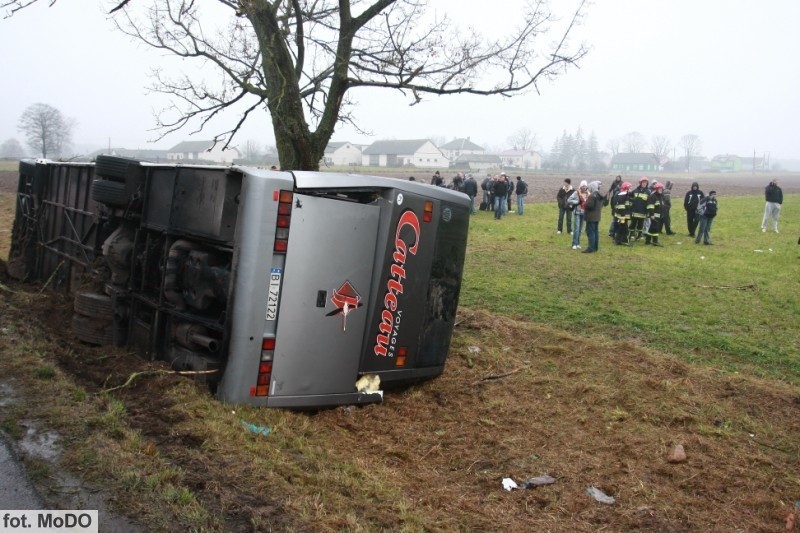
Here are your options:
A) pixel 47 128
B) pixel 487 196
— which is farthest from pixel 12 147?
pixel 487 196

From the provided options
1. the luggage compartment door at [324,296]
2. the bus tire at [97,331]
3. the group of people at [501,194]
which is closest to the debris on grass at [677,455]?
the luggage compartment door at [324,296]

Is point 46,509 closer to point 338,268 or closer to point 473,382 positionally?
point 338,268

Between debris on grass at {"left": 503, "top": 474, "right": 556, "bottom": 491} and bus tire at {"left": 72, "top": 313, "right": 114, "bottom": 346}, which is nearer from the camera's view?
debris on grass at {"left": 503, "top": 474, "right": 556, "bottom": 491}

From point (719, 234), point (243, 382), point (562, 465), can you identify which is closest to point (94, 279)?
point (243, 382)

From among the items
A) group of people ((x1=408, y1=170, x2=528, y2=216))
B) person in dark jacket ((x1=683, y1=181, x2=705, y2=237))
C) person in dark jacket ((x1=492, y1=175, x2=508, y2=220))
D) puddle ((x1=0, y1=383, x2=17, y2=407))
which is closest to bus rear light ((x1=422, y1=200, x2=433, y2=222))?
puddle ((x1=0, y1=383, x2=17, y2=407))

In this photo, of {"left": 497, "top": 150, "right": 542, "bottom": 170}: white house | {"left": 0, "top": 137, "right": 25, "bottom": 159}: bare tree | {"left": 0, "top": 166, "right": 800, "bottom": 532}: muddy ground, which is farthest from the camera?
{"left": 497, "top": 150, "right": 542, "bottom": 170}: white house

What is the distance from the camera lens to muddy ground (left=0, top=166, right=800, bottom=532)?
15.0 ft

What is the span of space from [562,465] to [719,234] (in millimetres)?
17732

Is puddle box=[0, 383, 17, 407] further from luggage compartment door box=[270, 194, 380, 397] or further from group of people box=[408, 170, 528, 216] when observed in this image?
group of people box=[408, 170, 528, 216]

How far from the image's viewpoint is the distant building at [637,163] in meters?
144

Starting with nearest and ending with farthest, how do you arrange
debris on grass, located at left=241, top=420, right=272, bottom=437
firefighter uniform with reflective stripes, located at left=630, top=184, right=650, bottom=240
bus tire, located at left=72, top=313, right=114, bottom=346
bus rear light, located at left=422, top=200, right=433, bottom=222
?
debris on grass, located at left=241, top=420, right=272, bottom=437, bus rear light, located at left=422, top=200, right=433, bottom=222, bus tire, located at left=72, top=313, right=114, bottom=346, firefighter uniform with reflective stripes, located at left=630, top=184, right=650, bottom=240

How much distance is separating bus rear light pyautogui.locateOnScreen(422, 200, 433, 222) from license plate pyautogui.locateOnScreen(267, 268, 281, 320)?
1.76 meters

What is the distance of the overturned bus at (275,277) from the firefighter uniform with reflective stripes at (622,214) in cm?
1199

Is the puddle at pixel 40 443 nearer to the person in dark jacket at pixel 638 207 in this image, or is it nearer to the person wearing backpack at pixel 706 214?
the person in dark jacket at pixel 638 207
